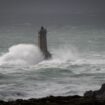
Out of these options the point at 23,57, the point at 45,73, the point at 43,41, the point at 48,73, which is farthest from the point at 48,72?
the point at 23,57

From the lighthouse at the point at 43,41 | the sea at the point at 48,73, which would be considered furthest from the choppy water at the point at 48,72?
the lighthouse at the point at 43,41

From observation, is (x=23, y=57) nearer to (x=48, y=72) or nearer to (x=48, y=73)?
(x=48, y=72)

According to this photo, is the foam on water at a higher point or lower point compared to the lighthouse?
lower

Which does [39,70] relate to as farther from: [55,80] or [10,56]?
[10,56]

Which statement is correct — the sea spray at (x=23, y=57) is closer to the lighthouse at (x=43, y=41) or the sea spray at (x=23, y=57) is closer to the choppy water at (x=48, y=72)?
the choppy water at (x=48, y=72)

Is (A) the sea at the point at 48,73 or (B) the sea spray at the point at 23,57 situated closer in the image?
(A) the sea at the point at 48,73

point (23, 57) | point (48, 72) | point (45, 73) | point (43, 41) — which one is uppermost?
point (43, 41)

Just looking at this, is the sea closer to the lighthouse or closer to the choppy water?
the choppy water

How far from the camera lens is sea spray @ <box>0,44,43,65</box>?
70.5m

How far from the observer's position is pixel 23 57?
7369 cm

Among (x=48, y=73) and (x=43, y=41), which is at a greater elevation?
(x=43, y=41)

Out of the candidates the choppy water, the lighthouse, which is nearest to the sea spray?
the choppy water

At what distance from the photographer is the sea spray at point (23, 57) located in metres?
70.5

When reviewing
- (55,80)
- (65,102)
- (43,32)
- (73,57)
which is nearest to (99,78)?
(55,80)
